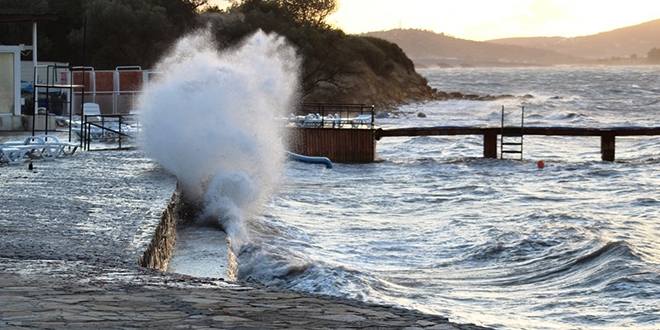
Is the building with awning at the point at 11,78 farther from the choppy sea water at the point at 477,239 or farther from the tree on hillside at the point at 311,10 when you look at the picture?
the tree on hillside at the point at 311,10

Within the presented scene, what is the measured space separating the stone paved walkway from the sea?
1.88 m

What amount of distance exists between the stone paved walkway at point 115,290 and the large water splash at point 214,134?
3.67 m

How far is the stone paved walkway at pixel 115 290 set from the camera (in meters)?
6.32

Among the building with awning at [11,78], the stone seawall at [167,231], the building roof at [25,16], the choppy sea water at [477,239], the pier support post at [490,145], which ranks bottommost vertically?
the choppy sea water at [477,239]

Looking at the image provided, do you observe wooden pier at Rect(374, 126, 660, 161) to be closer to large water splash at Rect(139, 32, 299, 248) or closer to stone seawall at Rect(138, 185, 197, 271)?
large water splash at Rect(139, 32, 299, 248)

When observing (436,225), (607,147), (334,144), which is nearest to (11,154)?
(436,225)

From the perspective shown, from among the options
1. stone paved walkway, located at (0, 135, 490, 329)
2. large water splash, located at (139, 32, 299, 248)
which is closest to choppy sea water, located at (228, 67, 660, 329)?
large water splash, located at (139, 32, 299, 248)

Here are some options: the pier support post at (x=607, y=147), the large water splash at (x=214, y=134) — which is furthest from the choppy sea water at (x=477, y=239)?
the pier support post at (x=607, y=147)

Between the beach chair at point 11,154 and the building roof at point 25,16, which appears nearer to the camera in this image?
the beach chair at point 11,154

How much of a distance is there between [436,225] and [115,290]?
399 inches

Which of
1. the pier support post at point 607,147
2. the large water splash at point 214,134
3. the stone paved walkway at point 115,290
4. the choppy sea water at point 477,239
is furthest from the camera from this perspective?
the pier support post at point 607,147

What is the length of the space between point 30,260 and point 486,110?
213ft

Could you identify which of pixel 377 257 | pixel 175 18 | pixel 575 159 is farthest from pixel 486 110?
pixel 377 257

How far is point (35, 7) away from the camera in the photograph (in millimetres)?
49125
